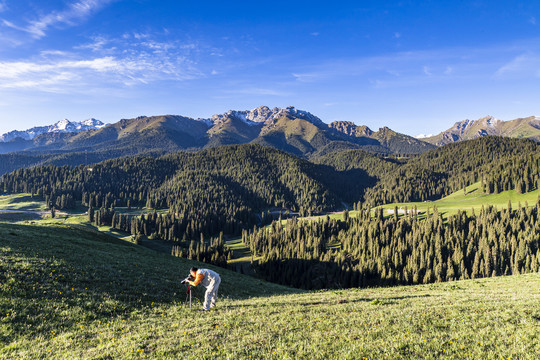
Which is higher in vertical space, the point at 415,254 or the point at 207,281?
the point at 207,281

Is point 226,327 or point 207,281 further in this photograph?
point 207,281

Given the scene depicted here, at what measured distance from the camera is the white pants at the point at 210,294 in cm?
1956

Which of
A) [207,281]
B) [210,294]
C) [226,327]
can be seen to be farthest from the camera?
[210,294]

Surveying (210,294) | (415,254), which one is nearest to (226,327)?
(210,294)

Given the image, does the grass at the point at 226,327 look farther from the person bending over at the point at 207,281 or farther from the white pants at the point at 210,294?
the person bending over at the point at 207,281

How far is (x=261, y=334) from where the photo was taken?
13773mm

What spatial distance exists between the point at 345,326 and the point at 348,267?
12768 cm

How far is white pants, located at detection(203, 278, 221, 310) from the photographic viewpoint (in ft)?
64.2

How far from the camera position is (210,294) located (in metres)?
19.8

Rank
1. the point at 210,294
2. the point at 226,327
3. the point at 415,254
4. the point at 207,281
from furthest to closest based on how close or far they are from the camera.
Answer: the point at 415,254, the point at 210,294, the point at 207,281, the point at 226,327

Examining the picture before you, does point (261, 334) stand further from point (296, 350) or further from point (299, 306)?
point (299, 306)

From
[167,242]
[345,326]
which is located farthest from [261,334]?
[167,242]

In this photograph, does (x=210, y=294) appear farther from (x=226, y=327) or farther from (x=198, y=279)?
(x=226, y=327)

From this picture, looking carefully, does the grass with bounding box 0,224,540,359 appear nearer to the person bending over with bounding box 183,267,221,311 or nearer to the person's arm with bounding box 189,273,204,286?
the person bending over with bounding box 183,267,221,311
